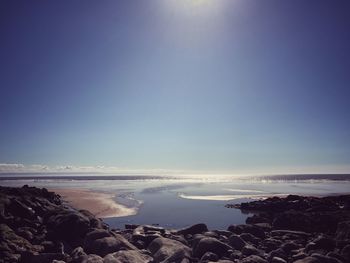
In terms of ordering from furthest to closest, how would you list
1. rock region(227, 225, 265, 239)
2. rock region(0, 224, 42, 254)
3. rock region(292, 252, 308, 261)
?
rock region(227, 225, 265, 239), rock region(292, 252, 308, 261), rock region(0, 224, 42, 254)

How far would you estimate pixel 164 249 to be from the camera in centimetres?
1315

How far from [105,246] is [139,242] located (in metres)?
2.49

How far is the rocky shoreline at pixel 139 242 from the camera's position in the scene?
1197cm

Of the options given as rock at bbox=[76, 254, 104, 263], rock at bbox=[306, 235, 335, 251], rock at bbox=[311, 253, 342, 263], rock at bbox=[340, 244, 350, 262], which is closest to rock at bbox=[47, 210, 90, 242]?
rock at bbox=[76, 254, 104, 263]

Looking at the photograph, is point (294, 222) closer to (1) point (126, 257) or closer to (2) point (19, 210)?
(1) point (126, 257)

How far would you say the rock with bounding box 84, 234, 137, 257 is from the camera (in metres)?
12.7

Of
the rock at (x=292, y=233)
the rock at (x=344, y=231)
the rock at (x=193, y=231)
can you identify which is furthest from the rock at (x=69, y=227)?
the rock at (x=344, y=231)

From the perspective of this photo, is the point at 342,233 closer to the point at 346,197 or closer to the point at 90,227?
the point at 90,227

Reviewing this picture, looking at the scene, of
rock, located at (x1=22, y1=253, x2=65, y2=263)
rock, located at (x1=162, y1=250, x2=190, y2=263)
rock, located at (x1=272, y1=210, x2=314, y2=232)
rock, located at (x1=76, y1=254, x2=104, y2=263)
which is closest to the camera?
rock, located at (x1=76, y1=254, x2=104, y2=263)

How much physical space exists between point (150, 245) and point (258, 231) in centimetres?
704

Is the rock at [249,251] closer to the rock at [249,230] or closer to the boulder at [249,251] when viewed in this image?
the boulder at [249,251]

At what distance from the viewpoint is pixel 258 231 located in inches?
725

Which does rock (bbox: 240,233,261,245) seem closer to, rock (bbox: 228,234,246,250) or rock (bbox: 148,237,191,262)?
rock (bbox: 228,234,246,250)

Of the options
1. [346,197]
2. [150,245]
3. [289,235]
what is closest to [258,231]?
[289,235]
